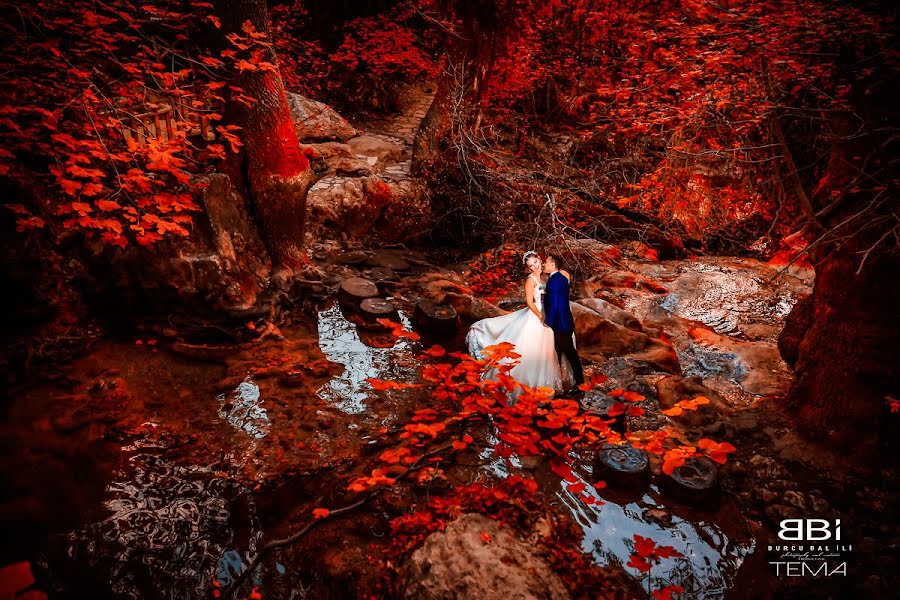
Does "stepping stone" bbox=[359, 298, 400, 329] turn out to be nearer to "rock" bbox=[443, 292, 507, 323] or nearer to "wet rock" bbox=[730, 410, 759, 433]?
"rock" bbox=[443, 292, 507, 323]

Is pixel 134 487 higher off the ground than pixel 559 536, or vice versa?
pixel 559 536

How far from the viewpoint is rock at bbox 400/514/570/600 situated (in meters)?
3.13

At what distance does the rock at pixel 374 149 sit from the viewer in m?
13.1

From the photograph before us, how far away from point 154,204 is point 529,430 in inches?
257

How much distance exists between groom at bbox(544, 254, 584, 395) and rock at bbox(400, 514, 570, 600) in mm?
2737

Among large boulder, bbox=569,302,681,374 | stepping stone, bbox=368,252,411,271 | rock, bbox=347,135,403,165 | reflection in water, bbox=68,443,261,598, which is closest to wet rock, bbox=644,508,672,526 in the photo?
large boulder, bbox=569,302,681,374

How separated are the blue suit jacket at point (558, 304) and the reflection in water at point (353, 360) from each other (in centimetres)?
239

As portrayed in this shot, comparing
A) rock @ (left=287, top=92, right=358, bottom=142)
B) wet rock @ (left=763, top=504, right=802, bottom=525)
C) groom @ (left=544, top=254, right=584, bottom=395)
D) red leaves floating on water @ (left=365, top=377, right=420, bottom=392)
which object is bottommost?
red leaves floating on water @ (left=365, top=377, right=420, bottom=392)

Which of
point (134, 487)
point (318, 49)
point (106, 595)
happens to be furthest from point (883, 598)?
point (318, 49)

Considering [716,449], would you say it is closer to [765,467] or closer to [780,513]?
[765,467]

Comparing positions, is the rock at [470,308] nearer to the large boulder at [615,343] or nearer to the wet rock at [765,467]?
the large boulder at [615,343]

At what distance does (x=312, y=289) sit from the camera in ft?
26.8

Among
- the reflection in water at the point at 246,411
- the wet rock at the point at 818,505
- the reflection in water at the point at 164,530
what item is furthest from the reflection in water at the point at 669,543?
the reflection in water at the point at 246,411

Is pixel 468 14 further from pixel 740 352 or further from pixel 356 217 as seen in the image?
pixel 740 352
